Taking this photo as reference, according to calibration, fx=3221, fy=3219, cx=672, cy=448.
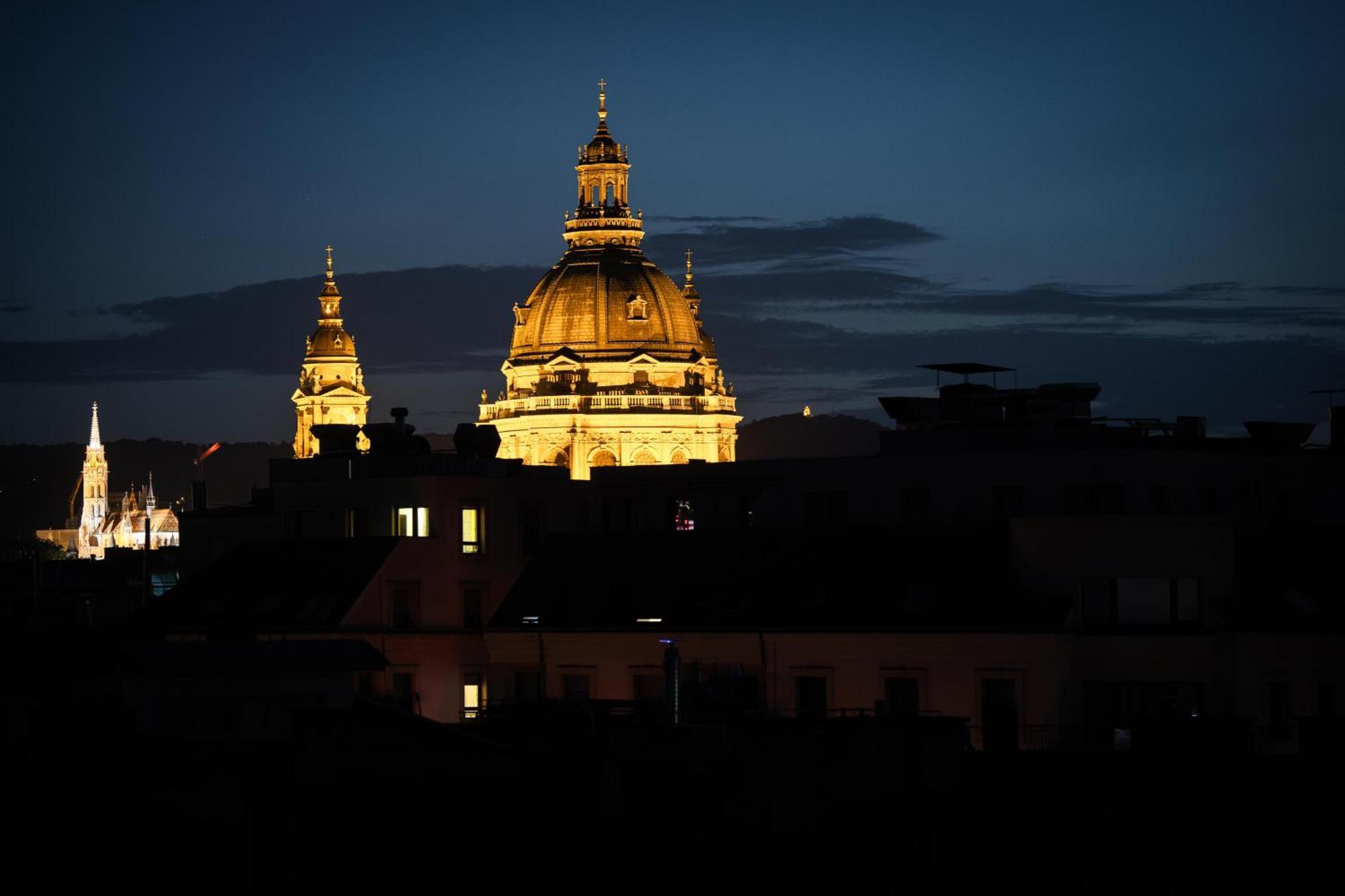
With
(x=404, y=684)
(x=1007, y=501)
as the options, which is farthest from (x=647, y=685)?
(x=1007, y=501)

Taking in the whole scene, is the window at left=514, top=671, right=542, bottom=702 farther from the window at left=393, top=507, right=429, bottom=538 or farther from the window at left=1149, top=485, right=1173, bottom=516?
the window at left=1149, top=485, right=1173, bottom=516

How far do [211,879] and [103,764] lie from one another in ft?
18.3

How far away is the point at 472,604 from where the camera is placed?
8400 cm

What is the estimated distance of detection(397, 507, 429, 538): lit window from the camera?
84.2m

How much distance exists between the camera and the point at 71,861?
58750 millimetres

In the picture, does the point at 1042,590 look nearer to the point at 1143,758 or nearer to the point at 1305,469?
the point at 1143,758

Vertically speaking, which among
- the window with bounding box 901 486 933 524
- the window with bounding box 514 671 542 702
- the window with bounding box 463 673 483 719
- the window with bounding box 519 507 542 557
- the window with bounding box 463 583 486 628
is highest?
the window with bounding box 901 486 933 524

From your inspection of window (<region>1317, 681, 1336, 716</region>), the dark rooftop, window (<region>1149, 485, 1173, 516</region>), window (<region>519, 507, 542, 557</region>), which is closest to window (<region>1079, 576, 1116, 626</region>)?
the dark rooftop

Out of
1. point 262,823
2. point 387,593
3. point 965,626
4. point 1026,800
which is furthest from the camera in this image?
point 387,593

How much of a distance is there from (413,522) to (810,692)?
1720cm

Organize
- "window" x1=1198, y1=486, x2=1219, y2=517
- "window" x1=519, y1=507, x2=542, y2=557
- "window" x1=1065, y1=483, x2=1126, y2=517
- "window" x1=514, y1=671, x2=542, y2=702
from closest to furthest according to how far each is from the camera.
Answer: "window" x1=514, y1=671, x2=542, y2=702 < "window" x1=1065, y1=483, x2=1126, y2=517 < "window" x1=1198, y1=486, x2=1219, y2=517 < "window" x1=519, y1=507, x2=542, y2=557

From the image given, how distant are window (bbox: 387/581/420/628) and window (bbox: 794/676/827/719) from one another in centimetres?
1418

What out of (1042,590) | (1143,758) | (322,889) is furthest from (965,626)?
(322,889)

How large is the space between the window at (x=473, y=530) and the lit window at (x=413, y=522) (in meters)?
1.07
